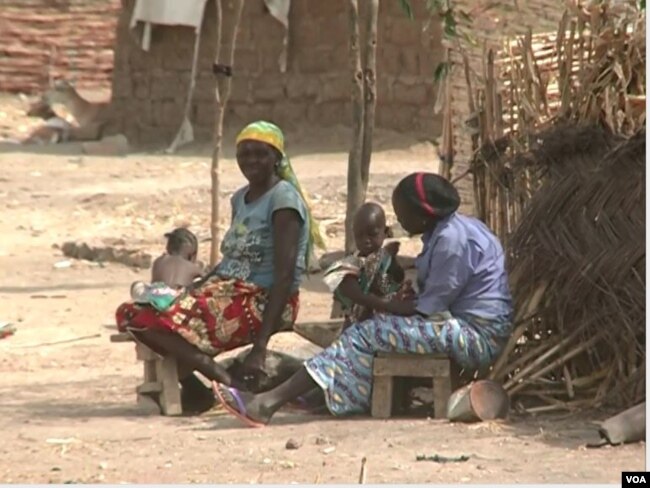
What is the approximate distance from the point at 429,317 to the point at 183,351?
3.39 feet

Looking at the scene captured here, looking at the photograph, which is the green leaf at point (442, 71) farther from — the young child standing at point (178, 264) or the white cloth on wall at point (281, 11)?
the white cloth on wall at point (281, 11)

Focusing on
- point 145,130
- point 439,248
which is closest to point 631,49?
point 439,248

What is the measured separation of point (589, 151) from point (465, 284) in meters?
0.84

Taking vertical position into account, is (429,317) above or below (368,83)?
below

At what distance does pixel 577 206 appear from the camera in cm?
657

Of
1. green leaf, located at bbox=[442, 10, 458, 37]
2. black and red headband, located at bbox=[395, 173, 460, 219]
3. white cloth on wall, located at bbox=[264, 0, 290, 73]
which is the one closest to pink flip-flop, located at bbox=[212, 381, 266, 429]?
black and red headband, located at bbox=[395, 173, 460, 219]

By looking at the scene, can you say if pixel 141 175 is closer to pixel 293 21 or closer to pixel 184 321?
pixel 293 21

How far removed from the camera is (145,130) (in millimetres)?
19000

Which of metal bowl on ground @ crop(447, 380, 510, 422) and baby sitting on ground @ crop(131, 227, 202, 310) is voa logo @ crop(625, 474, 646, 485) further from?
baby sitting on ground @ crop(131, 227, 202, 310)

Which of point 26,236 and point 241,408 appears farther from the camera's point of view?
point 26,236

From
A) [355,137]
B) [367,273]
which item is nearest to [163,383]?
[367,273]

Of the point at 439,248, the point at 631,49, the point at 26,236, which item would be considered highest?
the point at 631,49

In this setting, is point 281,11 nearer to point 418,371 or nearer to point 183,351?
point 183,351

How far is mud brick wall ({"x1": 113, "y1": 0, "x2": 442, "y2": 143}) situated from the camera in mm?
16484
